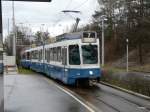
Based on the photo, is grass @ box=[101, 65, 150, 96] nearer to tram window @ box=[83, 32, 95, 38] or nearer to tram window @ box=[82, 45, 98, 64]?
tram window @ box=[82, 45, 98, 64]

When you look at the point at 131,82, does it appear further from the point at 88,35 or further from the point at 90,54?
the point at 88,35

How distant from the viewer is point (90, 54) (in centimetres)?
2642

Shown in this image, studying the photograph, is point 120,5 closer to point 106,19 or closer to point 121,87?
point 106,19

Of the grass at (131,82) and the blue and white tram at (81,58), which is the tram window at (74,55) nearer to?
the blue and white tram at (81,58)

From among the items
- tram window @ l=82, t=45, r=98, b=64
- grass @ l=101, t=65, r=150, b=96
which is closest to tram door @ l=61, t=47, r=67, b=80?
tram window @ l=82, t=45, r=98, b=64

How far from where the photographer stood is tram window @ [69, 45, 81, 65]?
26250 millimetres

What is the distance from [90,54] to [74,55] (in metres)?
0.91

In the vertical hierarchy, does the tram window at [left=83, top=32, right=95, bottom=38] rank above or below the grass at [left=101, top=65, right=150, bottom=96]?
above

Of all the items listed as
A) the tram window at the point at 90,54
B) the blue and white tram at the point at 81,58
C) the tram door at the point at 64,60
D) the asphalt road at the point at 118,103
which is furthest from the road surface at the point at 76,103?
the tram door at the point at 64,60

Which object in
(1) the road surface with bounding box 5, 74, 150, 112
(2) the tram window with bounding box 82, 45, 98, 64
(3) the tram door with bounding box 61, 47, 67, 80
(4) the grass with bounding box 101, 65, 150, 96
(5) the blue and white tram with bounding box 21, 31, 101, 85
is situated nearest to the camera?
(1) the road surface with bounding box 5, 74, 150, 112

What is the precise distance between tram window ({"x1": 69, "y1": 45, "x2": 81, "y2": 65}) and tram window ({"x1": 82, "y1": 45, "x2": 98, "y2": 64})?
348 mm

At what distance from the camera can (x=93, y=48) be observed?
26.4 metres

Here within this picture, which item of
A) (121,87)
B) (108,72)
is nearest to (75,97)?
(121,87)

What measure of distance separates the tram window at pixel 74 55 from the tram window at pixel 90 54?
35 centimetres
